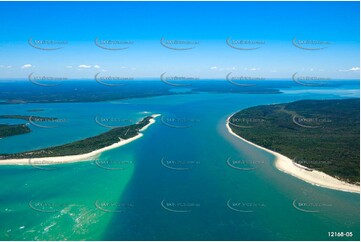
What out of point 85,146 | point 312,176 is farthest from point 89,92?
point 312,176

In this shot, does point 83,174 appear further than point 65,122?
No

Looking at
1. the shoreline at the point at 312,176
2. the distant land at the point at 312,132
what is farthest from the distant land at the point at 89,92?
the shoreline at the point at 312,176

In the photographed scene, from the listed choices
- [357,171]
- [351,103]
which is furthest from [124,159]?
[351,103]

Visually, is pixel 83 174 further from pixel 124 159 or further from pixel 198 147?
pixel 198 147

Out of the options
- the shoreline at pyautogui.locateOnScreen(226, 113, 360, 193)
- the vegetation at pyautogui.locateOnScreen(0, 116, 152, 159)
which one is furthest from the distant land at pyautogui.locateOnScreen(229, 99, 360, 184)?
the vegetation at pyautogui.locateOnScreen(0, 116, 152, 159)

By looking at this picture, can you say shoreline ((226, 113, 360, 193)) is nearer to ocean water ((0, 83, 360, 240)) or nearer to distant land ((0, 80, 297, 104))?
ocean water ((0, 83, 360, 240))

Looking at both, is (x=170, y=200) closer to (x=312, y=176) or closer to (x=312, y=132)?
(x=312, y=176)
